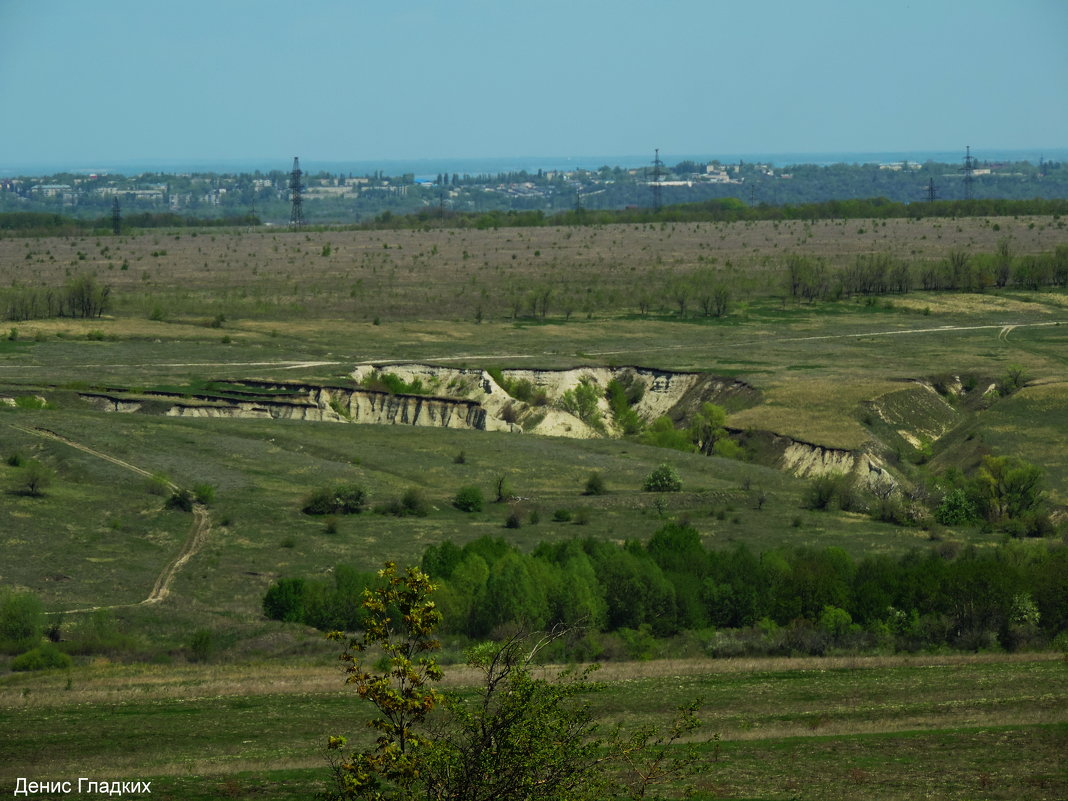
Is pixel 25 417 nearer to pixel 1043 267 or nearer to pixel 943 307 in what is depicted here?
pixel 943 307

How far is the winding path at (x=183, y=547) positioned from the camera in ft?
130

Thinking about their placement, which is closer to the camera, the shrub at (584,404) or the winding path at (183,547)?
the winding path at (183,547)

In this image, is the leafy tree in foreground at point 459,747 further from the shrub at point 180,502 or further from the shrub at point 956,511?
the shrub at point 956,511

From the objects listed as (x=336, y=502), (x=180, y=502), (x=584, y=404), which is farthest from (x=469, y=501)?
(x=584, y=404)

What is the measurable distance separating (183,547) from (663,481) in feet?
60.8

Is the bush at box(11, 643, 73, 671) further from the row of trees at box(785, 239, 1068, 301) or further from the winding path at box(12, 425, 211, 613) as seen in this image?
the row of trees at box(785, 239, 1068, 301)

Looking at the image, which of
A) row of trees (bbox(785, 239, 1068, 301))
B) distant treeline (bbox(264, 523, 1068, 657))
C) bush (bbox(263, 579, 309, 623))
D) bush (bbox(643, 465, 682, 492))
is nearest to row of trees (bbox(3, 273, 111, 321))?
row of trees (bbox(785, 239, 1068, 301))

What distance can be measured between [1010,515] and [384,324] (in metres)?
51.0

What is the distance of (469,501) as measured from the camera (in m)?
51.2

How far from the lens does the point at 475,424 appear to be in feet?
228

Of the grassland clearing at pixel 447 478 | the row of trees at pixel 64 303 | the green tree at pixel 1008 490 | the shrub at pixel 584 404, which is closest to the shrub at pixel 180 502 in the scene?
the grassland clearing at pixel 447 478

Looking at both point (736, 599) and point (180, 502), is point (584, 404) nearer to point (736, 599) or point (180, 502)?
point (180, 502)

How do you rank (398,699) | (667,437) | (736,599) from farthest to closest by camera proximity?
(667,437), (736,599), (398,699)

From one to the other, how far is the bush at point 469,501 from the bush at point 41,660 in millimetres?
19638
